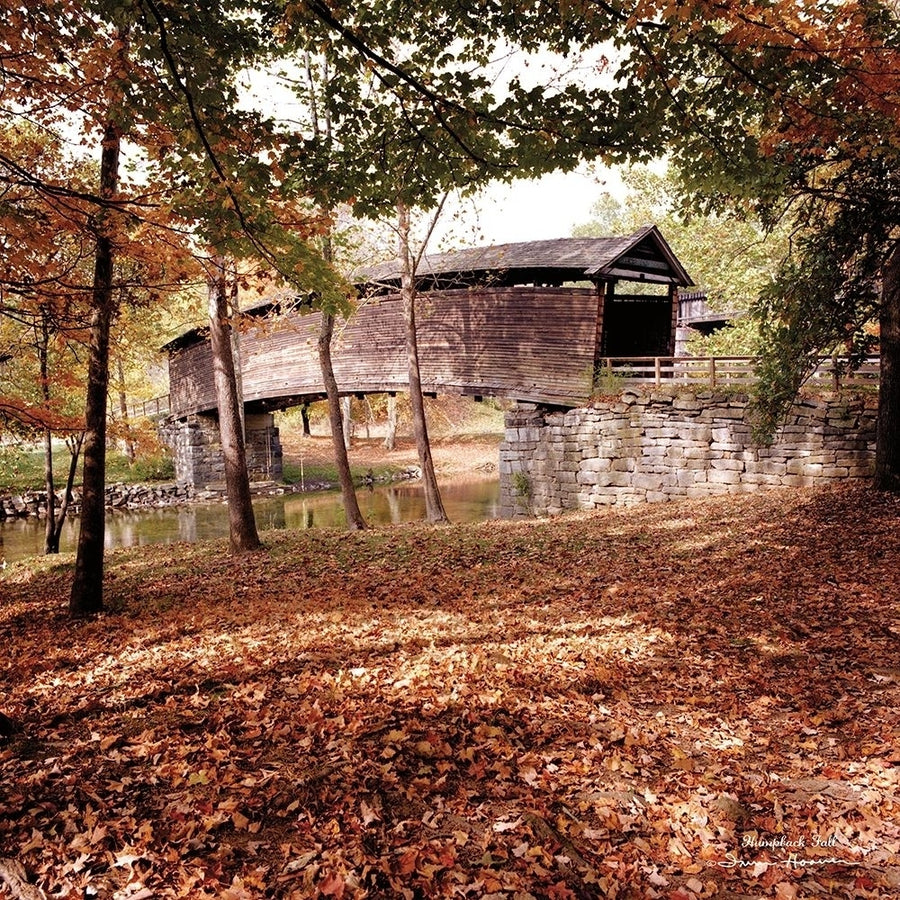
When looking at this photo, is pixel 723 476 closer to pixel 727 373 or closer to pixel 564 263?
pixel 727 373

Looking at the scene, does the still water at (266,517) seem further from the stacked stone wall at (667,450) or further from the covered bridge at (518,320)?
the covered bridge at (518,320)

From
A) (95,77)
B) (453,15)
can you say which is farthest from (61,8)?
(453,15)

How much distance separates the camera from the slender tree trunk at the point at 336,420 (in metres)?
13.0

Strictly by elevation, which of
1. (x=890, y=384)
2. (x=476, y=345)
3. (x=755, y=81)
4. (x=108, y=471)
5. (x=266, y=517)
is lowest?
(x=266, y=517)

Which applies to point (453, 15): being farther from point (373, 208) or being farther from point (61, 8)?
point (61, 8)

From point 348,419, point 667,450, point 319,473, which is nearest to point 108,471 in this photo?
point 319,473

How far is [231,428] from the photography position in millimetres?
10648

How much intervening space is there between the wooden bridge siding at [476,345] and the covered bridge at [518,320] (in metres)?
0.03

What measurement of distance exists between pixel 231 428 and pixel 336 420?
3417 mm

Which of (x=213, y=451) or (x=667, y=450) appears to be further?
(x=213, y=451)

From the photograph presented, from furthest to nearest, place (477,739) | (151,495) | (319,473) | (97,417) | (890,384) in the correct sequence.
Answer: (319,473), (151,495), (890,384), (97,417), (477,739)

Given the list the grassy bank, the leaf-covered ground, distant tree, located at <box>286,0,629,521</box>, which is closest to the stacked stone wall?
the leaf-covered ground

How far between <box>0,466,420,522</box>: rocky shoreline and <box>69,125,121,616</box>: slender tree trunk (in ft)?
63.2

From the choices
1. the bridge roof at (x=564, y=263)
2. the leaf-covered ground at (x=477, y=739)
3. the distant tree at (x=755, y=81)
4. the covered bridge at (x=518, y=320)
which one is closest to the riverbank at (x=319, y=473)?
the covered bridge at (x=518, y=320)
